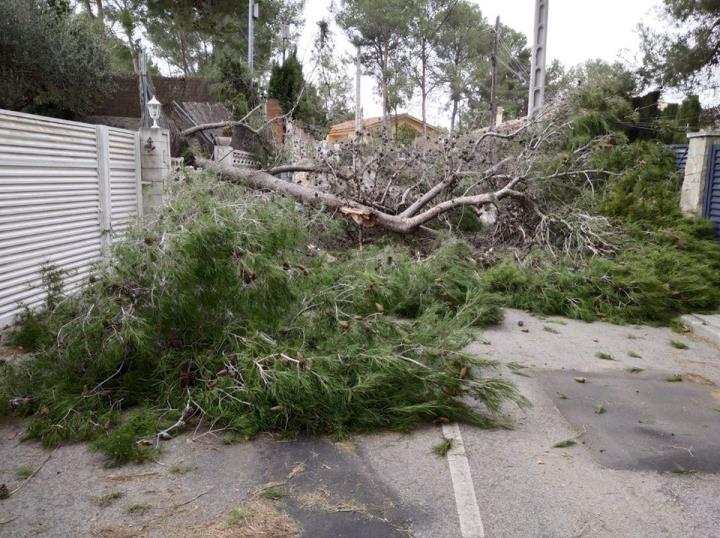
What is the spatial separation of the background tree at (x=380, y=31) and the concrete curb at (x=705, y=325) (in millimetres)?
28127

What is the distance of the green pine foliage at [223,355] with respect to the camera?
12.7ft

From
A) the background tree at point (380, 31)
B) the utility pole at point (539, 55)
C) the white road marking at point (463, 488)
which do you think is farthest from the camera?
the background tree at point (380, 31)

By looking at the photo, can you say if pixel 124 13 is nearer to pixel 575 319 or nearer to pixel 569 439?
pixel 575 319

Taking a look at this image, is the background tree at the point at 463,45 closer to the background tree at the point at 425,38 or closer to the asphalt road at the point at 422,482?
the background tree at the point at 425,38

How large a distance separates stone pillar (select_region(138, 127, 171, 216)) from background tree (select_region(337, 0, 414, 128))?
26.2 metres

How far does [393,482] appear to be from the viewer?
332cm

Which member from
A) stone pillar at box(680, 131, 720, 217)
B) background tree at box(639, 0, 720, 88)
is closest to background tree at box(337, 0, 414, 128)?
background tree at box(639, 0, 720, 88)

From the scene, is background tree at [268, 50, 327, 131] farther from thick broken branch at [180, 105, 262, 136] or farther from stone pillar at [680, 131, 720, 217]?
stone pillar at [680, 131, 720, 217]

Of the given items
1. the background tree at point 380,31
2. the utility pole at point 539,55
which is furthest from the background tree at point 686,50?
the background tree at point 380,31

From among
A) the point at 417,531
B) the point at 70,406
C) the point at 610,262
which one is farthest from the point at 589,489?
the point at 610,262

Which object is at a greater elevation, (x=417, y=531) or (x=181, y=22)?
(x=181, y=22)

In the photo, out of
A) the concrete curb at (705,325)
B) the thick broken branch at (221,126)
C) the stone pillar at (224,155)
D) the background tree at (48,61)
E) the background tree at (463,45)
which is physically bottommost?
the concrete curb at (705,325)

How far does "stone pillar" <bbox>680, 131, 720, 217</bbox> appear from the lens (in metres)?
8.80

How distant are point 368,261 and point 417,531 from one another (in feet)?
14.2
